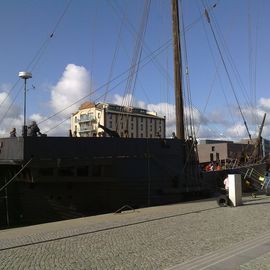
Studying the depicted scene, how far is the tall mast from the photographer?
20.9 metres

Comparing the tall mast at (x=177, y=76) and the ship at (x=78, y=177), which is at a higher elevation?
the tall mast at (x=177, y=76)

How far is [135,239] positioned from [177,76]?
42.5ft

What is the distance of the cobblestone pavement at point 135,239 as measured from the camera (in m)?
7.47

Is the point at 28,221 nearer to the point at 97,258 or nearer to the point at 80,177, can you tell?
the point at 80,177

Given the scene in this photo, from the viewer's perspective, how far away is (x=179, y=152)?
18.2m

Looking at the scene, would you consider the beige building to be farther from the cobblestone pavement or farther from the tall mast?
the cobblestone pavement

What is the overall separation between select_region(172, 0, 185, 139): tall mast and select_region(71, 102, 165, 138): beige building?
3.14ft

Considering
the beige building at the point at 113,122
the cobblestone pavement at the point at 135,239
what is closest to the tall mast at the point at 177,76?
the beige building at the point at 113,122

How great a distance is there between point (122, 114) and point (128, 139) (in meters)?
4.16

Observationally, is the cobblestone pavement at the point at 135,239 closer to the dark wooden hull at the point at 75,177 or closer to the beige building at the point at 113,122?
the dark wooden hull at the point at 75,177

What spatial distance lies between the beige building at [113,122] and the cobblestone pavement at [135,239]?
18.8ft

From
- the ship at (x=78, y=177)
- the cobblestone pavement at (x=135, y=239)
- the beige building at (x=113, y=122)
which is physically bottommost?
the cobblestone pavement at (x=135, y=239)

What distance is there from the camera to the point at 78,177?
50.9 ft

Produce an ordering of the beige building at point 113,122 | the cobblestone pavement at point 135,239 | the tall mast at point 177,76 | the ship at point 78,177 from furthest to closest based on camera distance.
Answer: the tall mast at point 177,76
the beige building at point 113,122
the ship at point 78,177
the cobblestone pavement at point 135,239
